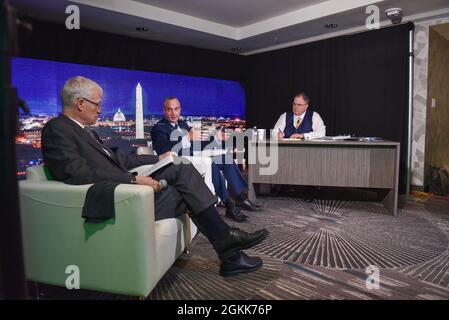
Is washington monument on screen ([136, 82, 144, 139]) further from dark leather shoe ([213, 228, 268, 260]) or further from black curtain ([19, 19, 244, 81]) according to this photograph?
dark leather shoe ([213, 228, 268, 260])

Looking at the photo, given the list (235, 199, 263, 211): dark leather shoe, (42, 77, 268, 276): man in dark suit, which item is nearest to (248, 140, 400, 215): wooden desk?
(235, 199, 263, 211): dark leather shoe

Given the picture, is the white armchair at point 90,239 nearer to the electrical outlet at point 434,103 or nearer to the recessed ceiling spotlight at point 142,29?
the recessed ceiling spotlight at point 142,29

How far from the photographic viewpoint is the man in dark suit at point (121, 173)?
1604 mm

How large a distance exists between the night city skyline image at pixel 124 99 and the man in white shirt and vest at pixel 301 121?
1.81 meters

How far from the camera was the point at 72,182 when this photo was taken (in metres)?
1.51

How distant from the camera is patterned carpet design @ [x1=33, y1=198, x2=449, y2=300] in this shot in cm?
167

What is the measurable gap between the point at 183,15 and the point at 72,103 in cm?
302

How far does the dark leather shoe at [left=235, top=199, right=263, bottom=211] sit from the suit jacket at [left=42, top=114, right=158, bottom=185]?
175 cm

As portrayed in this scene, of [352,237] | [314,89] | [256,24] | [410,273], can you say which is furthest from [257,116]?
[410,273]

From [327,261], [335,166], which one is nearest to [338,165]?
[335,166]

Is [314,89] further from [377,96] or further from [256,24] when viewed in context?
[256,24]

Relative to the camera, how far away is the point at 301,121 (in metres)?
4.00

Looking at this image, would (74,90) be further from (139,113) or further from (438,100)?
(438,100)

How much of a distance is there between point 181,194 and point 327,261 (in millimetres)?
1073
